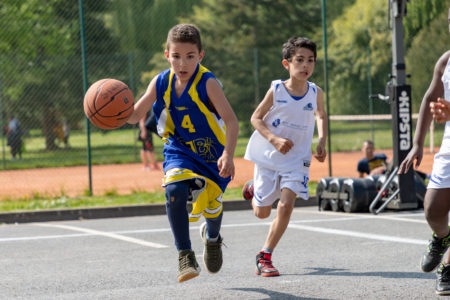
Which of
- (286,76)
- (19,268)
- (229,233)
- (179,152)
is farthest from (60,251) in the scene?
(286,76)

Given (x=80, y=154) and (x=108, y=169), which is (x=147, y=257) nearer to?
(x=108, y=169)

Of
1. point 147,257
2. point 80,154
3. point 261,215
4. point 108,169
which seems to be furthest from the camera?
point 80,154

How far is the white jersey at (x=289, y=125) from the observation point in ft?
21.2

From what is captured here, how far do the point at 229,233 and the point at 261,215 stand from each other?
2456 millimetres

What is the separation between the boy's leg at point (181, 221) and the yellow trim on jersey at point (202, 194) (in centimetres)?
5

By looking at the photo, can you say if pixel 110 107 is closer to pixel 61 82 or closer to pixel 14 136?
pixel 14 136

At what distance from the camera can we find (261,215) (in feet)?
21.5

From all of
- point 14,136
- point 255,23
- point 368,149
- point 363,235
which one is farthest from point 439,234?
point 255,23

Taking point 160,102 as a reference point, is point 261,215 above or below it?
below

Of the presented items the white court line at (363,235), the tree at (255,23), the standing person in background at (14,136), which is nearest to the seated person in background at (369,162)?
the white court line at (363,235)

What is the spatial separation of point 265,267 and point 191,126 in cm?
144

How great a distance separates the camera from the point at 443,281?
17.0ft

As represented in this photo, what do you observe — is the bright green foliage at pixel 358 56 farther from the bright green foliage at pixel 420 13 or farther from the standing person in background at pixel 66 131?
the standing person in background at pixel 66 131

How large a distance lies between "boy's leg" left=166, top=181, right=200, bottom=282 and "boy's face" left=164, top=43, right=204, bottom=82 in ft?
2.59
